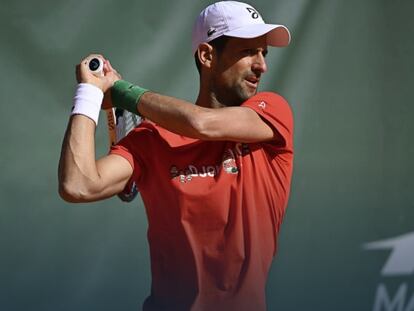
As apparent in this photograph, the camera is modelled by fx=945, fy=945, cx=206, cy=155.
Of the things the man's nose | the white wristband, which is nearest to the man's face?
the man's nose

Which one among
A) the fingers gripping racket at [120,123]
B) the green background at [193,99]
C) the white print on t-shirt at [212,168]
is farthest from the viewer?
the green background at [193,99]

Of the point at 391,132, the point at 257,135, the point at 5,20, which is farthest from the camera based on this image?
the point at 391,132

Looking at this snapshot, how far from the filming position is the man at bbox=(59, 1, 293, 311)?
2.70 metres

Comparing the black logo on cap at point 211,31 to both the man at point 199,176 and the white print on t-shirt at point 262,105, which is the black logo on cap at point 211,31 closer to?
the man at point 199,176

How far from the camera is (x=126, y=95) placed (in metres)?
2.77

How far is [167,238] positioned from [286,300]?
115 centimetres

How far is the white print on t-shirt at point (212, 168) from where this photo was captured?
2.79 meters

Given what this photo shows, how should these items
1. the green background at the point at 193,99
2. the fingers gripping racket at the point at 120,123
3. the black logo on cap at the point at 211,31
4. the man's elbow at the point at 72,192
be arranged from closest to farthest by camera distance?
the man's elbow at the point at 72,192 < the black logo on cap at the point at 211,31 < the fingers gripping racket at the point at 120,123 < the green background at the point at 193,99

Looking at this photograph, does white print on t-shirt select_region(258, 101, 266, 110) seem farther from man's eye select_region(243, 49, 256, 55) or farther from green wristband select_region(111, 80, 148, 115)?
green wristband select_region(111, 80, 148, 115)

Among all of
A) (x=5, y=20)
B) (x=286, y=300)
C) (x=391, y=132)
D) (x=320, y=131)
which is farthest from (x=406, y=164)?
(x=5, y=20)

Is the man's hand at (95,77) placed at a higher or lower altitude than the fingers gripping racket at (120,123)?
higher

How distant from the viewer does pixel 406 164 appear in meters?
3.86

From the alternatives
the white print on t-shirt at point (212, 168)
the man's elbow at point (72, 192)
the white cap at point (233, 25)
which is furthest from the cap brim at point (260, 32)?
the man's elbow at point (72, 192)

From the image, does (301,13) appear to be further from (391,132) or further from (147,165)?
(147,165)
